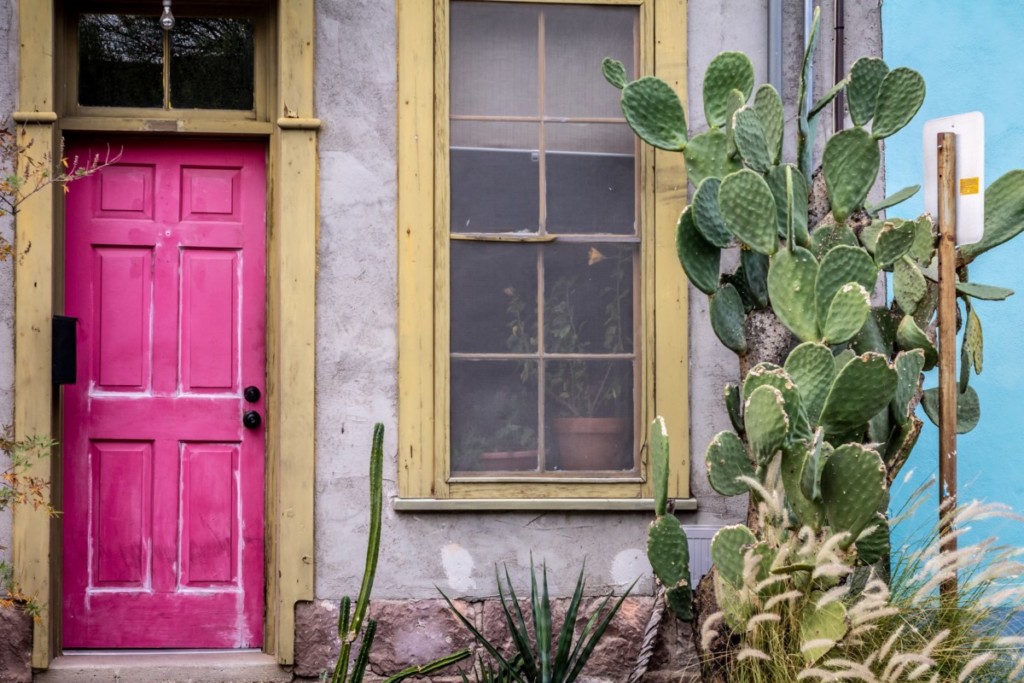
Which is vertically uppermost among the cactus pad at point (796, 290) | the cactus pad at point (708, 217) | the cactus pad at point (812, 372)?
the cactus pad at point (708, 217)

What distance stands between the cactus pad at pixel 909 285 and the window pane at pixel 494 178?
1.59 m

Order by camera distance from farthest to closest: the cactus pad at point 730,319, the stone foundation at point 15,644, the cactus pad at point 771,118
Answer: the stone foundation at point 15,644 < the cactus pad at point 730,319 < the cactus pad at point 771,118

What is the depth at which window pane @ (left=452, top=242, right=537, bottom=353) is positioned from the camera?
16.9ft

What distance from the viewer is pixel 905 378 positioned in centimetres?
421

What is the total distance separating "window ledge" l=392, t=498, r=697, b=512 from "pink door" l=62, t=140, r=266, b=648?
2.43 ft

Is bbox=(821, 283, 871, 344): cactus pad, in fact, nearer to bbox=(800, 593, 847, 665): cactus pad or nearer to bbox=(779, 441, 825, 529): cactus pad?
bbox=(779, 441, 825, 529): cactus pad

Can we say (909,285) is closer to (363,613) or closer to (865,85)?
(865,85)

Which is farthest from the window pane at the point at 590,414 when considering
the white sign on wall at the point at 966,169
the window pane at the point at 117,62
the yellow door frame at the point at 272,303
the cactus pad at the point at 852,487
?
the window pane at the point at 117,62

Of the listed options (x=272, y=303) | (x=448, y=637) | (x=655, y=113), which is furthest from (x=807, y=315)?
(x=272, y=303)

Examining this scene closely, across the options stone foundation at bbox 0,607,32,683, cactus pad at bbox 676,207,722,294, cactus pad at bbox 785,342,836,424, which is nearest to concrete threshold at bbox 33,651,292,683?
stone foundation at bbox 0,607,32,683

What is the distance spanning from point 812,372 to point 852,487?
43cm

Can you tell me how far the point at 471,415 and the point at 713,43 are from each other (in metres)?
1.99

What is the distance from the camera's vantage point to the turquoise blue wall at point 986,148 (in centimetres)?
530

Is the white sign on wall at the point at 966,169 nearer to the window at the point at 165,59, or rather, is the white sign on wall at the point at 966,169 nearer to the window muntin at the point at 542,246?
the window muntin at the point at 542,246
